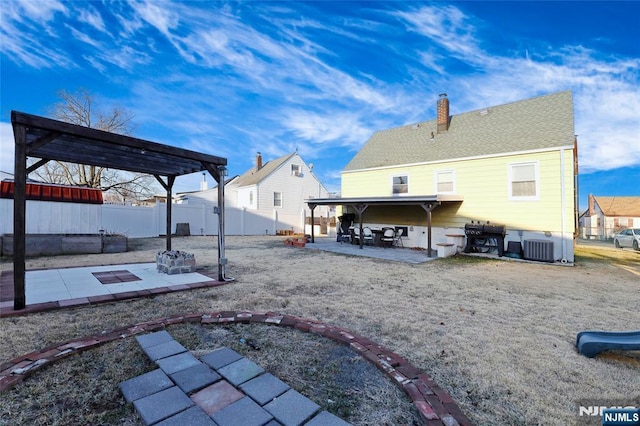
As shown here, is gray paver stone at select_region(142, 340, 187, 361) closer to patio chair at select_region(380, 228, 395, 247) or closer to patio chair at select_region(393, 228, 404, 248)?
patio chair at select_region(380, 228, 395, 247)

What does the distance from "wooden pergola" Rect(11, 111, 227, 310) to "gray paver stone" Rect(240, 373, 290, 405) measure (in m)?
3.70

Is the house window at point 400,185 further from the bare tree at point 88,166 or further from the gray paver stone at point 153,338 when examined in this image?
the bare tree at point 88,166

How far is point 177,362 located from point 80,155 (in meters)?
5.43

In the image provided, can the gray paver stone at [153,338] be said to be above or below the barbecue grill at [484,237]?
below

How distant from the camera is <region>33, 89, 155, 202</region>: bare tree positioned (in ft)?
55.6

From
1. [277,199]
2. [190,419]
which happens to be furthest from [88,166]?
[190,419]

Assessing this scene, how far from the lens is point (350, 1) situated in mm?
8641

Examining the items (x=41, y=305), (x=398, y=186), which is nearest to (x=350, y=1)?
(x=398, y=186)

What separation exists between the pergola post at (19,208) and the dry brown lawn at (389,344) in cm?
56

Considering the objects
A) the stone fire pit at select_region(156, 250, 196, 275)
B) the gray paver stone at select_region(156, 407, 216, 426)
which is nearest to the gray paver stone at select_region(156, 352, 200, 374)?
the gray paver stone at select_region(156, 407, 216, 426)

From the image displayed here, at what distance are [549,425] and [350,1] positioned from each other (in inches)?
414

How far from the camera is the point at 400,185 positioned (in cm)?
1305

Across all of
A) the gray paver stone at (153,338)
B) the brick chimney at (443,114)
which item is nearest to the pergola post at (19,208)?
the gray paver stone at (153,338)

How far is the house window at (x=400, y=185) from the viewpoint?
42.1 feet
